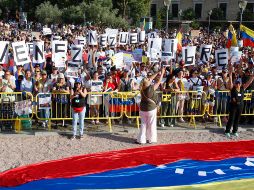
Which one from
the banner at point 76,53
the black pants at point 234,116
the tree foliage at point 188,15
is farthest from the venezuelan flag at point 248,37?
the tree foliage at point 188,15

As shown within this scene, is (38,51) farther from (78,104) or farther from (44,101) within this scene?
(78,104)

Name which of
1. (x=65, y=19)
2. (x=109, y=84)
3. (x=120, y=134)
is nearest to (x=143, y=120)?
(x=120, y=134)

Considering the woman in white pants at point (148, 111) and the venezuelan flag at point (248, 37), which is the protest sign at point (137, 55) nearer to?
the venezuelan flag at point (248, 37)

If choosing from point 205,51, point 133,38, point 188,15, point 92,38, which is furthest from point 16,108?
point 188,15

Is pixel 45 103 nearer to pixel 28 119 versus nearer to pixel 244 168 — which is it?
pixel 28 119

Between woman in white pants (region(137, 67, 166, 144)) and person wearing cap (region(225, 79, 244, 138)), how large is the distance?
2.34 m

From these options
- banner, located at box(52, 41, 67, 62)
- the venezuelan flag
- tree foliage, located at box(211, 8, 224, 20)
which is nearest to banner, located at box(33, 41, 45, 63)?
banner, located at box(52, 41, 67, 62)

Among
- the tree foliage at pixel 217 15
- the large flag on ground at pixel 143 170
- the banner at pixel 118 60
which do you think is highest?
the tree foliage at pixel 217 15

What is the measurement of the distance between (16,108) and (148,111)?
3.59m

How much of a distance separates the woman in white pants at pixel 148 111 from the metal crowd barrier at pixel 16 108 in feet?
10.2

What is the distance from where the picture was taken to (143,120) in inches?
429

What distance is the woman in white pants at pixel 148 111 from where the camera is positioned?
1070cm

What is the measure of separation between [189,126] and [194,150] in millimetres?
2845

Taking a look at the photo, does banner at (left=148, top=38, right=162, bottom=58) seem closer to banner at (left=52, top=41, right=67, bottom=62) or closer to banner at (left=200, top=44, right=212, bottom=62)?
banner at (left=200, top=44, right=212, bottom=62)
